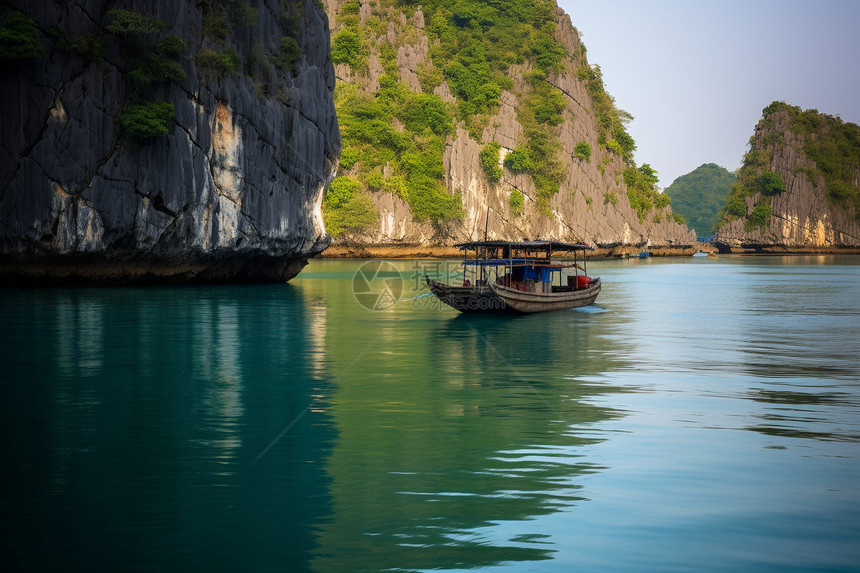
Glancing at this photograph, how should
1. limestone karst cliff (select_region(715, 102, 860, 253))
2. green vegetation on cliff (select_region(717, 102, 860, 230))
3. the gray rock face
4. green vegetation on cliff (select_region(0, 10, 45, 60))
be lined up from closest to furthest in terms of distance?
green vegetation on cliff (select_region(0, 10, 45, 60)), the gray rock face, limestone karst cliff (select_region(715, 102, 860, 253)), green vegetation on cliff (select_region(717, 102, 860, 230))

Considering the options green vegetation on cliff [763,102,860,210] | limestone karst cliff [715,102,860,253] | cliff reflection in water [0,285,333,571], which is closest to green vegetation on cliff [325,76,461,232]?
limestone karst cliff [715,102,860,253]

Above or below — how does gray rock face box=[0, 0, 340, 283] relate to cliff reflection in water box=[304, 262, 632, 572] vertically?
above

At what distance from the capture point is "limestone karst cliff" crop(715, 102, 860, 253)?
14175 centimetres

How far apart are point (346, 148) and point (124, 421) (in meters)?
84.9

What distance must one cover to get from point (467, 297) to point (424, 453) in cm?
2054

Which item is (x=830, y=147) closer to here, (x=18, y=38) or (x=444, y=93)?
(x=444, y=93)

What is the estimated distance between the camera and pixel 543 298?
3250cm

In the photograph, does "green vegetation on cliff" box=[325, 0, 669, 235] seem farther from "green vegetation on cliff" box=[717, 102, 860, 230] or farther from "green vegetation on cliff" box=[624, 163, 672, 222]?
"green vegetation on cliff" box=[717, 102, 860, 230]

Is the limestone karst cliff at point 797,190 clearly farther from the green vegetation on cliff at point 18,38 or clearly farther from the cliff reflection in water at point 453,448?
the cliff reflection in water at point 453,448

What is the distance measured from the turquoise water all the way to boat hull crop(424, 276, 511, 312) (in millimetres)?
7208

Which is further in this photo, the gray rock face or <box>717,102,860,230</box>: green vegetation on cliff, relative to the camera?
<box>717,102,860,230</box>: green vegetation on cliff

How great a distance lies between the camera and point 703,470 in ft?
31.7

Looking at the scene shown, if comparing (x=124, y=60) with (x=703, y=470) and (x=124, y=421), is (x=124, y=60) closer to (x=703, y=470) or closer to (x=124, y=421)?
(x=124, y=421)

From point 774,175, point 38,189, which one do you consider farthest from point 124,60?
point 774,175
